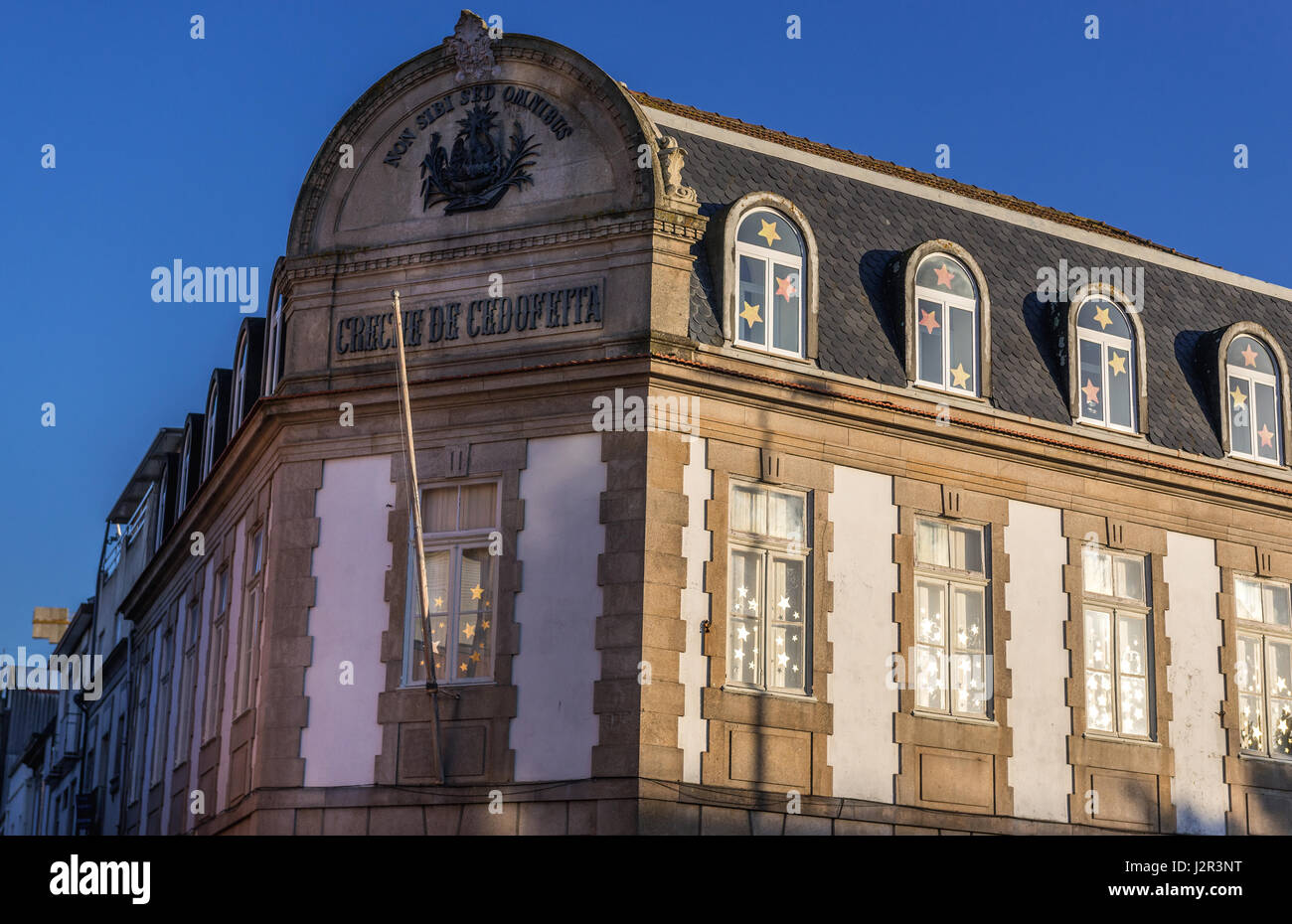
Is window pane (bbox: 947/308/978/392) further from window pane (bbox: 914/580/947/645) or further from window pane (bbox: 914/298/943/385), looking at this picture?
window pane (bbox: 914/580/947/645)

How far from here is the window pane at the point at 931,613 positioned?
2220cm

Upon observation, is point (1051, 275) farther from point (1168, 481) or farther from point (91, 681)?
point (91, 681)

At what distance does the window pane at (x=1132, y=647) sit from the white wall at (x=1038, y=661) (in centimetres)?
99

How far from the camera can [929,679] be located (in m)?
22.0

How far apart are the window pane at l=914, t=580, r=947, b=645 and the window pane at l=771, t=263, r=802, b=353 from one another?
129 inches

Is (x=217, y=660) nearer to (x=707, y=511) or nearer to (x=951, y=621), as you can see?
(x=707, y=511)

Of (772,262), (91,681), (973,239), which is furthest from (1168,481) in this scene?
(91,681)

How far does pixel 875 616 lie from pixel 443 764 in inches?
209

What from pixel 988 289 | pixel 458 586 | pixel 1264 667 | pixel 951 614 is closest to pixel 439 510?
pixel 458 586


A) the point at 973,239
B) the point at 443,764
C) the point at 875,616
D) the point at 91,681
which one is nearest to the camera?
the point at 443,764

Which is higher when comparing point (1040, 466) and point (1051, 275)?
→ point (1051, 275)

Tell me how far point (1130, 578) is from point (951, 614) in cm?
298

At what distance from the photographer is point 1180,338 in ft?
84.6

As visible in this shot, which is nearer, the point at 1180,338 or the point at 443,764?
the point at 443,764
